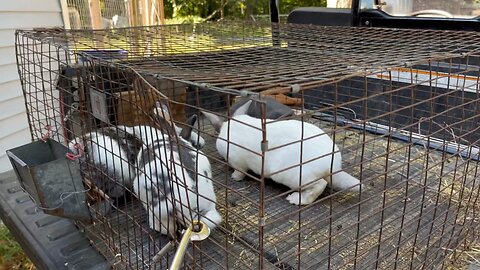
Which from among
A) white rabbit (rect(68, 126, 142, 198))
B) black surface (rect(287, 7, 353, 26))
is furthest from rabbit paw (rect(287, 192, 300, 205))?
black surface (rect(287, 7, 353, 26))

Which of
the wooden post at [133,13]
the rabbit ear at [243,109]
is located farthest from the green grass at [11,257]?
the wooden post at [133,13]

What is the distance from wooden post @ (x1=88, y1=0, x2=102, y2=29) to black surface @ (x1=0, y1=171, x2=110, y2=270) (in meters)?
5.56

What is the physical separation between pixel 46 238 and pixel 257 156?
1.10 meters

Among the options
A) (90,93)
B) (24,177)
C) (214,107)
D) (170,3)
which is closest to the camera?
(90,93)

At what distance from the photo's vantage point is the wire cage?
58.5 inches

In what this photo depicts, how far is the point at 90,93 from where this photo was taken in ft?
5.68

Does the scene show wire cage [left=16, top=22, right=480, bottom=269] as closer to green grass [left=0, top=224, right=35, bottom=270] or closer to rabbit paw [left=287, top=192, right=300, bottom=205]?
rabbit paw [left=287, top=192, right=300, bottom=205]

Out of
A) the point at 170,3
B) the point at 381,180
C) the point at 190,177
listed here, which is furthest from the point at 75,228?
the point at 170,3

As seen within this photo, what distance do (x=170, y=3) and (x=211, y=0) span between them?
149cm

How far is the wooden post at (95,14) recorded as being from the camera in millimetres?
7444

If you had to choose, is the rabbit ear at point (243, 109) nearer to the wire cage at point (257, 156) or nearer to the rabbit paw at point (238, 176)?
the wire cage at point (257, 156)

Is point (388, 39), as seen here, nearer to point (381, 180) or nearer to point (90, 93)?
point (381, 180)

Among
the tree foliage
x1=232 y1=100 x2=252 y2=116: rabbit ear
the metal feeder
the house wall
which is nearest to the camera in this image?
the metal feeder

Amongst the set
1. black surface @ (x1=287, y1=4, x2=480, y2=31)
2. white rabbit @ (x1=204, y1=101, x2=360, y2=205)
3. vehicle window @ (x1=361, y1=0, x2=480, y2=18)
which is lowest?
white rabbit @ (x1=204, y1=101, x2=360, y2=205)
